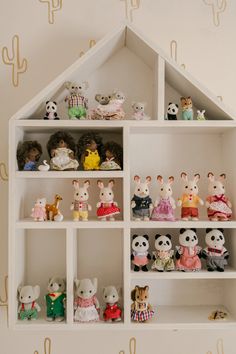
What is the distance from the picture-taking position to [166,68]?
4.79 ft

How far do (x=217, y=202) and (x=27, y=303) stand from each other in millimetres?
795

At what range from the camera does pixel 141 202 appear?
146 centimetres

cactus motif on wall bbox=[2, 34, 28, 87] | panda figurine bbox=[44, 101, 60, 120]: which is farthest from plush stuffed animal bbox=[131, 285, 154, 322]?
cactus motif on wall bbox=[2, 34, 28, 87]

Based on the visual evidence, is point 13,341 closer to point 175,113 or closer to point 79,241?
point 79,241

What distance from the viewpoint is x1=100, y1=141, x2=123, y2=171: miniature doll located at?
1.43 meters

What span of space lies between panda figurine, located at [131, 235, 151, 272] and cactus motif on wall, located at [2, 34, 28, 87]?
0.82 metres

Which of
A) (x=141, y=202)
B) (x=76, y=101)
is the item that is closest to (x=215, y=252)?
(x=141, y=202)

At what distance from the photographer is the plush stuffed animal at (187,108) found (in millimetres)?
1479

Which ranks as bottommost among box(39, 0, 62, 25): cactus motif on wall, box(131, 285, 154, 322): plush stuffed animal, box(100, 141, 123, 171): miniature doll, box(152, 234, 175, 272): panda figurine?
box(131, 285, 154, 322): plush stuffed animal

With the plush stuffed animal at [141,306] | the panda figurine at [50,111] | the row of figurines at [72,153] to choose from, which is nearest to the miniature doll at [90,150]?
the row of figurines at [72,153]

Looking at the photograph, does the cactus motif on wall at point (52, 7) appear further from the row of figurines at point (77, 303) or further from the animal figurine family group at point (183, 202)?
the row of figurines at point (77, 303)

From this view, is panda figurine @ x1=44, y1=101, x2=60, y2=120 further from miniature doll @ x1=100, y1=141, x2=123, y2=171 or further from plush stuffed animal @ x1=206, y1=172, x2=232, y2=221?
plush stuffed animal @ x1=206, y1=172, x2=232, y2=221

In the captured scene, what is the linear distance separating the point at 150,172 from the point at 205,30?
0.65 metres

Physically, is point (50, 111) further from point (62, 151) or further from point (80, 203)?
point (80, 203)
